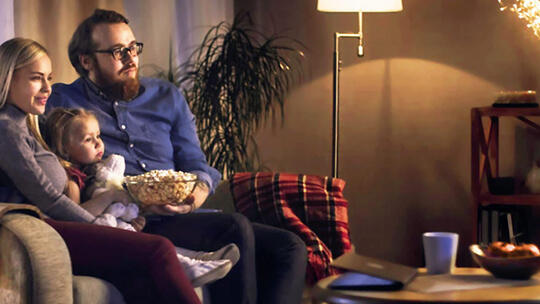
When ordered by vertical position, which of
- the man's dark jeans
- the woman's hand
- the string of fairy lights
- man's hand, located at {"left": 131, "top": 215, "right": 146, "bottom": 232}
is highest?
the string of fairy lights

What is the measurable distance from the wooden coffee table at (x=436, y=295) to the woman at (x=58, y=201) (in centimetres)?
44

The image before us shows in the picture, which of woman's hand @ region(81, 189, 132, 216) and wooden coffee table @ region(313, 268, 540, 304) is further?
woman's hand @ region(81, 189, 132, 216)

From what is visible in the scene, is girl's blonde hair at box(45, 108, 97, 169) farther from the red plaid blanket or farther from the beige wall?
the beige wall

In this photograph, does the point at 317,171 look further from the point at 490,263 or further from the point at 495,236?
the point at 490,263

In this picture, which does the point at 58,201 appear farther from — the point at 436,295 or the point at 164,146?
the point at 436,295

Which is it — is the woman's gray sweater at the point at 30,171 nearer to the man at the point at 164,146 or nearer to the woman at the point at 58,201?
the woman at the point at 58,201

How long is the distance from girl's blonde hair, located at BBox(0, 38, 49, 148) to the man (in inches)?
12.1

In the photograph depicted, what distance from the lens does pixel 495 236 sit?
3.97 meters

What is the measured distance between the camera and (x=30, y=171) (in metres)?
2.25

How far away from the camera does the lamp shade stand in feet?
12.5

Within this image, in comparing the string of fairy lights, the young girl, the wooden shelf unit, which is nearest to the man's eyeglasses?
the young girl

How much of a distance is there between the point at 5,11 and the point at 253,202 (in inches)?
41.8

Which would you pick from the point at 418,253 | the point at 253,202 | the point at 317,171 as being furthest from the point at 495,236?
the point at 253,202

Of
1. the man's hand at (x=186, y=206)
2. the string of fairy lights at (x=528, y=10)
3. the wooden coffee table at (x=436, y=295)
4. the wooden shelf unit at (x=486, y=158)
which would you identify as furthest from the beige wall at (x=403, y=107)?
the wooden coffee table at (x=436, y=295)
